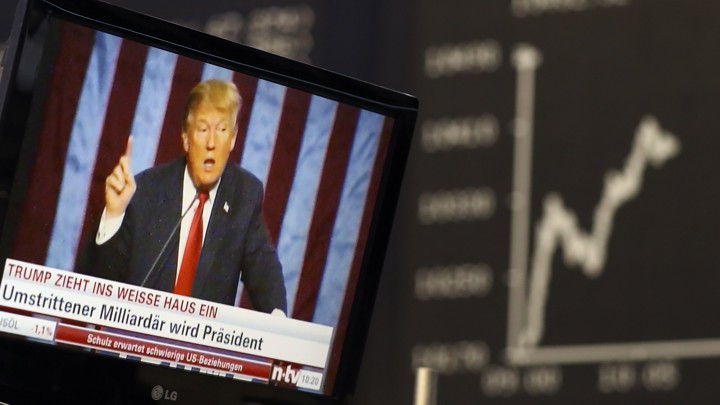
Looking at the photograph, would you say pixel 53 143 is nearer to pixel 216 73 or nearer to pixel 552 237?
pixel 216 73

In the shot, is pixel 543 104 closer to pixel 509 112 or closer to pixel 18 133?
pixel 509 112

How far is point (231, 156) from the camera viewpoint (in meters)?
1.35

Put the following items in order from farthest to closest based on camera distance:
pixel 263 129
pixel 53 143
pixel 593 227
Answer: pixel 593 227 < pixel 263 129 < pixel 53 143

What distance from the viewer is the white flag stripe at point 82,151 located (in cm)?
127

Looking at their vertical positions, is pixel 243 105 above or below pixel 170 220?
above

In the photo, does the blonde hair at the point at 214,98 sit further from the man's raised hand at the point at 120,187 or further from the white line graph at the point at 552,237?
the white line graph at the point at 552,237

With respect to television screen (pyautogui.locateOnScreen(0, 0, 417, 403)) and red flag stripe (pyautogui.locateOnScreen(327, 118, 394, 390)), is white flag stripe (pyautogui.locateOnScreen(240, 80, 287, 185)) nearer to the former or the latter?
television screen (pyautogui.locateOnScreen(0, 0, 417, 403))

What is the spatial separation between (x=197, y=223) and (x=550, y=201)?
2185 mm

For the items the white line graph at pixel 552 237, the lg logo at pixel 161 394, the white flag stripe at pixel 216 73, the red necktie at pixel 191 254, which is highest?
the white line graph at pixel 552 237

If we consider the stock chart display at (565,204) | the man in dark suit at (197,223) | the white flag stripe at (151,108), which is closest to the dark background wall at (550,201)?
the stock chart display at (565,204)

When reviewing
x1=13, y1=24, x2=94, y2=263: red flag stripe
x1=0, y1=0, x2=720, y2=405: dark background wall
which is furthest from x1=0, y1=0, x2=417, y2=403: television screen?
x1=0, y1=0, x2=720, y2=405: dark background wall

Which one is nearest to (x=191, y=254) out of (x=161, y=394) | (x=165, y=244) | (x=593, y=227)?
(x=165, y=244)

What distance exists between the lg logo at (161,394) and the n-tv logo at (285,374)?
101 millimetres

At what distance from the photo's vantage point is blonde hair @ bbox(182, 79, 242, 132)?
4.37 ft
